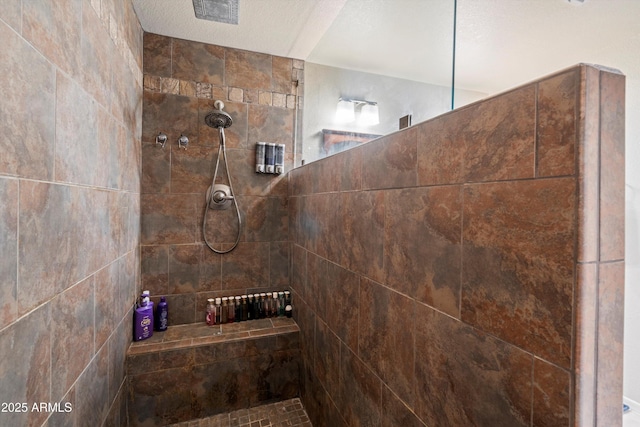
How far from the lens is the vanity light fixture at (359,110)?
1.86 metres

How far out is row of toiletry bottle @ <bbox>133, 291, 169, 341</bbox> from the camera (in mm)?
1855

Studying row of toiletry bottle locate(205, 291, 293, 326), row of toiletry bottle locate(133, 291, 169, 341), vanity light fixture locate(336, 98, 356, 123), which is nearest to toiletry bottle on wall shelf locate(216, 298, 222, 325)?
row of toiletry bottle locate(205, 291, 293, 326)

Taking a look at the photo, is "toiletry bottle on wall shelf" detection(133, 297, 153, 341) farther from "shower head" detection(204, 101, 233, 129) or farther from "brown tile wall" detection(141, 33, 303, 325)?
"shower head" detection(204, 101, 233, 129)

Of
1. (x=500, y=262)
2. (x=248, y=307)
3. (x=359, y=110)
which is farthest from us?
(x=248, y=307)

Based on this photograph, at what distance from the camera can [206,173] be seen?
217cm

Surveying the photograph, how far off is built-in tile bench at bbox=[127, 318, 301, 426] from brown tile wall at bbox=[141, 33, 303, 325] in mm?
317

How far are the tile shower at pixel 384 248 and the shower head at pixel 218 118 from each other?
443 millimetres

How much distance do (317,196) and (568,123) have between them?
1.30 m

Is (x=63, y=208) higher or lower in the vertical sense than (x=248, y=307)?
higher

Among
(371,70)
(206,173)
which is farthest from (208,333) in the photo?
(371,70)

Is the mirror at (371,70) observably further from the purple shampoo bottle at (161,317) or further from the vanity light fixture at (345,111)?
the purple shampoo bottle at (161,317)

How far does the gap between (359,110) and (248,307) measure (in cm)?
166

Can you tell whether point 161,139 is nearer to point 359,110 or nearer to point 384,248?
point 359,110

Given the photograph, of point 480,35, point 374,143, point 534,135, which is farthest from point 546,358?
point 480,35
